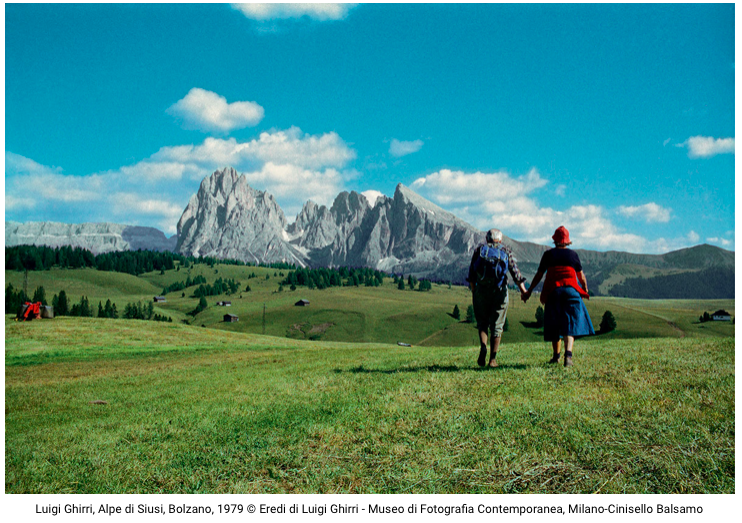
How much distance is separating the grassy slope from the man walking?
105cm

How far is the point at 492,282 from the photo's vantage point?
1256 cm

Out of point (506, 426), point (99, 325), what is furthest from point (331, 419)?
point (99, 325)

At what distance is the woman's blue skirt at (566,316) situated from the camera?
1165 centimetres

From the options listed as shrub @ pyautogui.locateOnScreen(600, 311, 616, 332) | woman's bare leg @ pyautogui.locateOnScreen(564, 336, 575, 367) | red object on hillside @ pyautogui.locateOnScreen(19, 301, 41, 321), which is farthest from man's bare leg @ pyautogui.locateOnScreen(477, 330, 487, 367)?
shrub @ pyautogui.locateOnScreen(600, 311, 616, 332)

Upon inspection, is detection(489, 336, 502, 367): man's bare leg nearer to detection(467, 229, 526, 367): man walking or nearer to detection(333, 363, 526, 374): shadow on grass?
detection(467, 229, 526, 367): man walking

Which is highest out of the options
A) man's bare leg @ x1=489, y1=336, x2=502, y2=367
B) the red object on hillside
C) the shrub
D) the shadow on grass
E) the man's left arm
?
the man's left arm

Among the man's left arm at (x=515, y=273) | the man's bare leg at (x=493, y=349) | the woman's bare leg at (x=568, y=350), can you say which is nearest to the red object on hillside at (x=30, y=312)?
the man's bare leg at (x=493, y=349)

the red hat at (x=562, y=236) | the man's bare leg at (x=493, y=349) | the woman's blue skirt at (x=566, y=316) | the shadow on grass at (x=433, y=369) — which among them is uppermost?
the red hat at (x=562, y=236)

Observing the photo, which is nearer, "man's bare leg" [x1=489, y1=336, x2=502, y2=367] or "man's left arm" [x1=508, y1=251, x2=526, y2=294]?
"man's left arm" [x1=508, y1=251, x2=526, y2=294]

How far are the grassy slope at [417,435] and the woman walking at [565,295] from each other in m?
0.87

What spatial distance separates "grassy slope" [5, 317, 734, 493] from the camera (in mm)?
5875

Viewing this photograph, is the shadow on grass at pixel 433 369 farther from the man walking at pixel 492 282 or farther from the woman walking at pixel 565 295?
the woman walking at pixel 565 295

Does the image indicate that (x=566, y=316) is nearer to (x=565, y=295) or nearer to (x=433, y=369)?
(x=565, y=295)

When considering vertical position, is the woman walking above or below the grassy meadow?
above
